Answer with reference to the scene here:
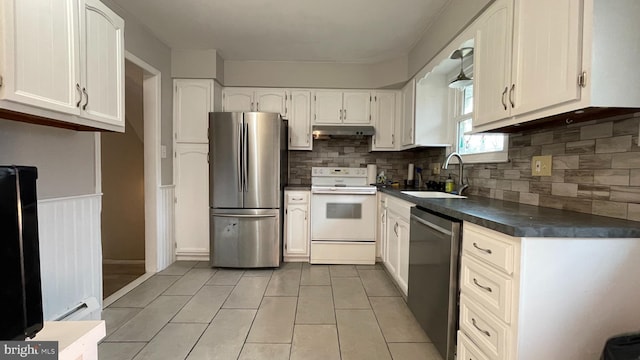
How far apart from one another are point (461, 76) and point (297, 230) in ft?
7.37

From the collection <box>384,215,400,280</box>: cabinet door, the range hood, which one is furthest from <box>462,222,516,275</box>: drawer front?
the range hood

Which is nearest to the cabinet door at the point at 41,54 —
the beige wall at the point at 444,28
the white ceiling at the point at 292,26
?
the white ceiling at the point at 292,26

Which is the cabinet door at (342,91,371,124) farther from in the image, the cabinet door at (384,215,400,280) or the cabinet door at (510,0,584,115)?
the cabinet door at (510,0,584,115)

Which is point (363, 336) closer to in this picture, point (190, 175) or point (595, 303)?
point (595, 303)

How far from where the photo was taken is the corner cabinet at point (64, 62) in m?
1.14

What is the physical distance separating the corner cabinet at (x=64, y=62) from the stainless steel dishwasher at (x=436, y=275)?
202cm

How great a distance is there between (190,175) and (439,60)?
2.88 metres

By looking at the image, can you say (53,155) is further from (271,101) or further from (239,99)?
(271,101)

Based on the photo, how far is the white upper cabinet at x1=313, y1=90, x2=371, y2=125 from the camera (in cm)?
361

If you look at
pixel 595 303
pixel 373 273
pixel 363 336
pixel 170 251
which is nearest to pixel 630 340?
pixel 595 303

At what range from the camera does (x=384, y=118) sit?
3.64 meters

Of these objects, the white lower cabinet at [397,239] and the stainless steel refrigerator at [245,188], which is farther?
the stainless steel refrigerator at [245,188]

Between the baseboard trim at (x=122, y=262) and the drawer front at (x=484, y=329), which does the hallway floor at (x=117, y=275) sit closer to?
the baseboard trim at (x=122, y=262)

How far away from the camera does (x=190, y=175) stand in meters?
3.33
